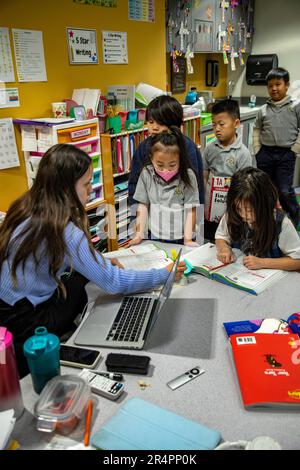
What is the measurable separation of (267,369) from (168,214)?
1094 millimetres

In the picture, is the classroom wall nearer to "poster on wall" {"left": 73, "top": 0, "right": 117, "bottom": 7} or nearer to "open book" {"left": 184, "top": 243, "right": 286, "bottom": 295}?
"poster on wall" {"left": 73, "top": 0, "right": 117, "bottom": 7}

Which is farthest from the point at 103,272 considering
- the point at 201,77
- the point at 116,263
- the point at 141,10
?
the point at 201,77

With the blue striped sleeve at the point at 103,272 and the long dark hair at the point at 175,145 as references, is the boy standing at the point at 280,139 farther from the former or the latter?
the blue striped sleeve at the point at 103,272

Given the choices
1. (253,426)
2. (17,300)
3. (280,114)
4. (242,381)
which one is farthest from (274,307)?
(280,114)

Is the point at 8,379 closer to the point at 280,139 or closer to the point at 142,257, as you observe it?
the point at 142,257

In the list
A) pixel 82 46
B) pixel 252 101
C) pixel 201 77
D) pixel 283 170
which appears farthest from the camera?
pixel 252 101

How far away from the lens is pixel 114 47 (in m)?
3.01

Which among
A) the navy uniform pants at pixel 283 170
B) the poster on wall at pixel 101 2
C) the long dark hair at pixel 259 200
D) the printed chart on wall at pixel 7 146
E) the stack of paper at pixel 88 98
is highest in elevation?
the poster on wall at pixel 101 2

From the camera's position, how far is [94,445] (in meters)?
0.82

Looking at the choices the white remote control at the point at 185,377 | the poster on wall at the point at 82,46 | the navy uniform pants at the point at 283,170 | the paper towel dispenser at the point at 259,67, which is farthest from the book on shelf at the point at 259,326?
the paper towel dispenser at the point at 259,67

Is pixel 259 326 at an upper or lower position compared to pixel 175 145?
lower

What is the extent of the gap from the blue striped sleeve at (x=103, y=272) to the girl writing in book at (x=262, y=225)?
408mm

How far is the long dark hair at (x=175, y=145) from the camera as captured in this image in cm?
187

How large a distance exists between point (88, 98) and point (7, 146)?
674mm
